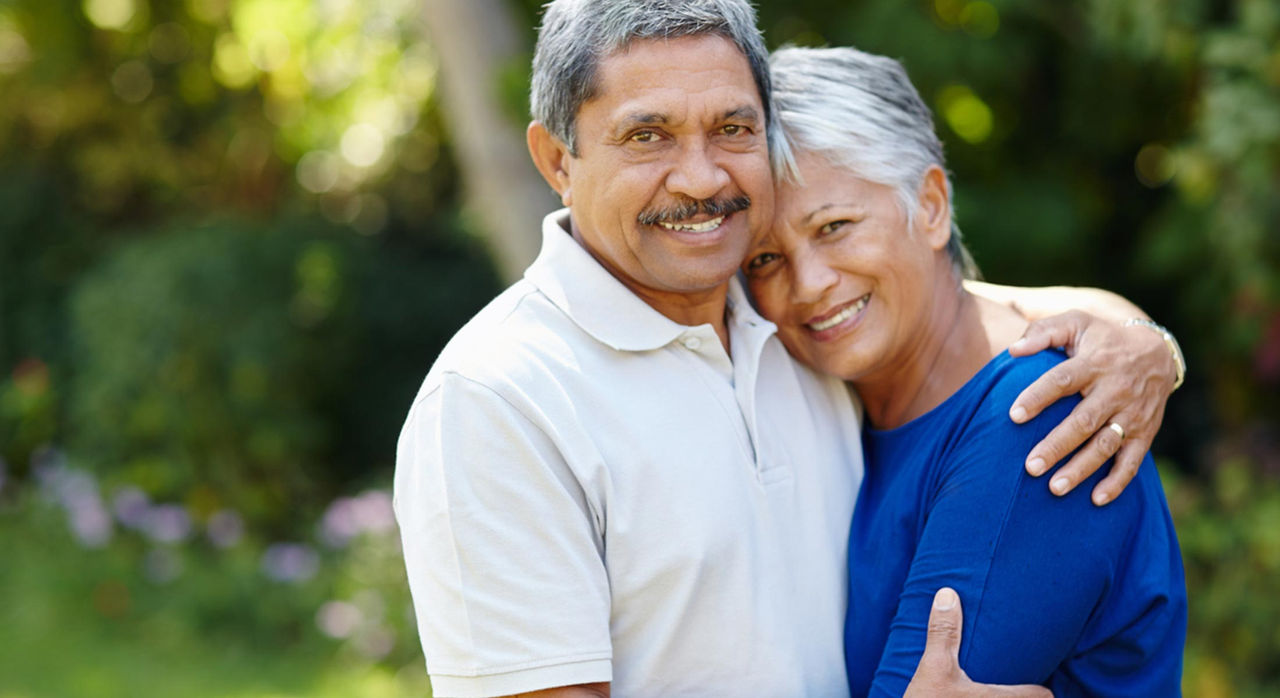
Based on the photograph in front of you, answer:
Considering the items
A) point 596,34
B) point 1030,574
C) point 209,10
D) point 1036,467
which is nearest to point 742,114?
point 596,34

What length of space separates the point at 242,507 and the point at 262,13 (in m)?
2.84

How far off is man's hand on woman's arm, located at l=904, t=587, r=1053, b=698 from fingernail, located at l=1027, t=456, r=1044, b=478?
0.73 feet

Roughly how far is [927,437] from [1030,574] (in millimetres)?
345

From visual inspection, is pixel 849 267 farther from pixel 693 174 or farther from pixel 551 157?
pixel 551 157

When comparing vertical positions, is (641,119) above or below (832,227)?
above

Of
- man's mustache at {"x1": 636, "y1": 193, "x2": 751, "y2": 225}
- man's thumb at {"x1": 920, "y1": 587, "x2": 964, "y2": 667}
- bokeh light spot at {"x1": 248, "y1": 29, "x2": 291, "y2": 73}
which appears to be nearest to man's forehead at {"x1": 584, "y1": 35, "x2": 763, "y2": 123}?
man's mustache at {"x1": 636, "y1": 193, "x2": 751, "y2": 225}

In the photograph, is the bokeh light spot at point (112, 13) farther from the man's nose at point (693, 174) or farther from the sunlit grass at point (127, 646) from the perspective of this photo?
the man's nose at point (693, 174)

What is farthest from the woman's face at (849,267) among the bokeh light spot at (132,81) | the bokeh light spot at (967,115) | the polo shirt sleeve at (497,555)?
the bokeh light spot at (132,81)

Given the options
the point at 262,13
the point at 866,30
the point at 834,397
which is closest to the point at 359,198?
the point at 262,13

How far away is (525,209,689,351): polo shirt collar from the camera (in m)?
1.93

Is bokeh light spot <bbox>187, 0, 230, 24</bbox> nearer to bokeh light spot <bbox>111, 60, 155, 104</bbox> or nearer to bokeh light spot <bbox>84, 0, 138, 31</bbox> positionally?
bokeh light spot <bbox>84, 0, 138, 31</bbox>

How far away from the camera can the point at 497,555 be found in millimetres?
1703

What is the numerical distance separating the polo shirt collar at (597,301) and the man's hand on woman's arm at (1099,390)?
0.60 metres

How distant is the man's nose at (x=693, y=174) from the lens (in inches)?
75.8
